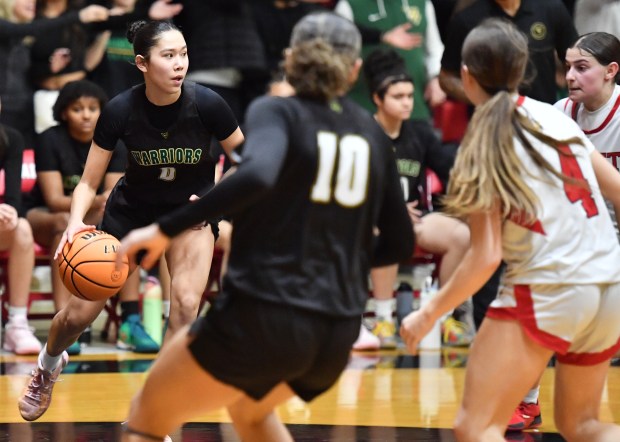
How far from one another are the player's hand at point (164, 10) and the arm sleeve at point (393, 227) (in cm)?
503

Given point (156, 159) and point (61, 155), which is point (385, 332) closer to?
point (61, 155)

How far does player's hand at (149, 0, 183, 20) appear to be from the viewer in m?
8.59

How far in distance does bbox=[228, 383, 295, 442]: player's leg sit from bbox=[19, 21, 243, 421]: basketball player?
1.58 meters

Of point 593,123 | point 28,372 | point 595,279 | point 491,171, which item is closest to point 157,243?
point 491,171

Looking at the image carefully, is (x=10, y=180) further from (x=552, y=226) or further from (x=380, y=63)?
(x=552, y=226)

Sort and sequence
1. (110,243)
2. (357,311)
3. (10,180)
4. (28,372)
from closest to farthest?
(357,311)
(110,243)
(28,372)
(10,180)

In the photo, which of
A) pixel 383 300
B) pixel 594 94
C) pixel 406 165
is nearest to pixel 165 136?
pixel 594 94

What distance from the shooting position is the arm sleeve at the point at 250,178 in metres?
3.36

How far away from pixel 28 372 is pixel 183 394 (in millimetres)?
3989

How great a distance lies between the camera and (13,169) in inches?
318

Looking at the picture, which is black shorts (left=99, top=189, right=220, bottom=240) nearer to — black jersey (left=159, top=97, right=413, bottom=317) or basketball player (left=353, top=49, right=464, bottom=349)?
black jersey (left=159, top=97, right=413, bottom=317)

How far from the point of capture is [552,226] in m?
3.97

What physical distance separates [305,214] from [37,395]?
269 cm

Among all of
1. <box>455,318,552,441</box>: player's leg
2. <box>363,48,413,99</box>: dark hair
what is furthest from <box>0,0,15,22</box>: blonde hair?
<box>455,318,552,441</box>: player's leg
